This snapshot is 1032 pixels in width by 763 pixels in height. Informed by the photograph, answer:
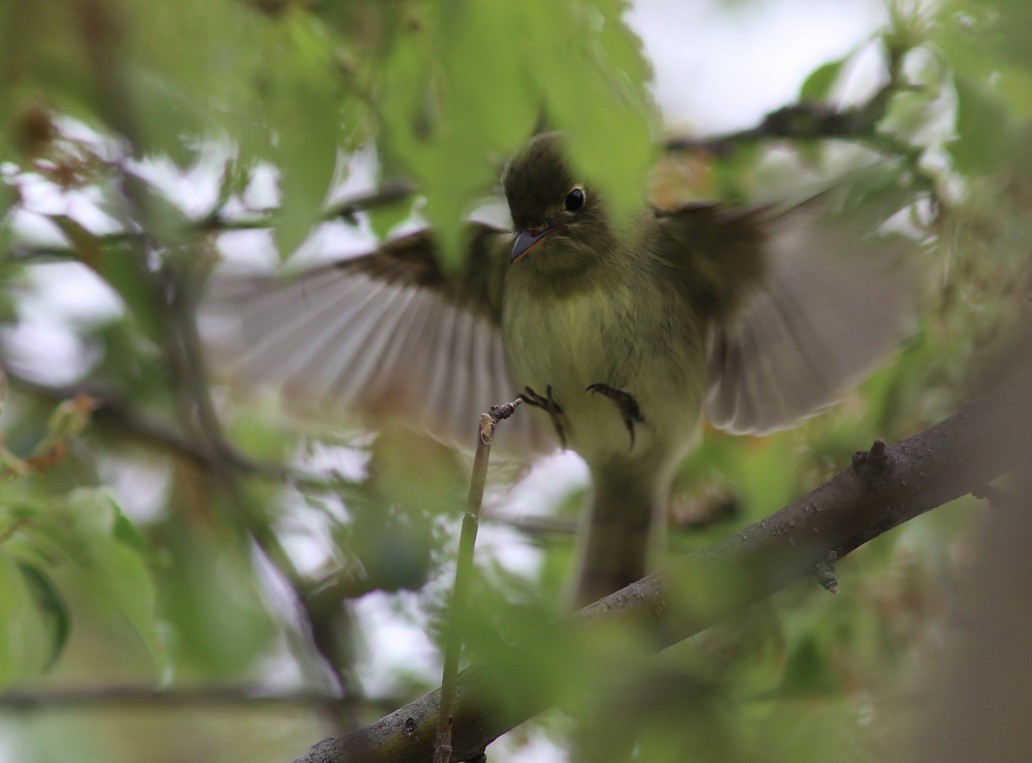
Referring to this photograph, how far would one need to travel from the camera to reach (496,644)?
4.62ft

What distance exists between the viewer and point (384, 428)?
13.6 ft

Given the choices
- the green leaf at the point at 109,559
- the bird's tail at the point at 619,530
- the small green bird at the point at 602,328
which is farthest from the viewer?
the bird's tail at the point at 619,530

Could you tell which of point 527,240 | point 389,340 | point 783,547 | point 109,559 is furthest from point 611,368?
point 109,559

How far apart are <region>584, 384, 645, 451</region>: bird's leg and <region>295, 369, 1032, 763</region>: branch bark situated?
136 cm

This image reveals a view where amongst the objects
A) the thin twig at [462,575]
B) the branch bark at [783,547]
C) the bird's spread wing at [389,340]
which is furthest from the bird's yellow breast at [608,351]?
the thin twig at [462,575]

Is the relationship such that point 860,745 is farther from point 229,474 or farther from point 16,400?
point 16,400

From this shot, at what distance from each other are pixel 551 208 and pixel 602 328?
0.42 meters

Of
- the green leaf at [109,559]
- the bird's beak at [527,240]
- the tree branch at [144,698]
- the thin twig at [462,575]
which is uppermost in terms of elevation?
the bird's beak at [527,240]

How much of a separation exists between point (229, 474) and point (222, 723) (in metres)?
3.34

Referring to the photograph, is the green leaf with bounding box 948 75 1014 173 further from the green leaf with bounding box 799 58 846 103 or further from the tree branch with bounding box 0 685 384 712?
the tree branch with bounding box 0 685 384 712

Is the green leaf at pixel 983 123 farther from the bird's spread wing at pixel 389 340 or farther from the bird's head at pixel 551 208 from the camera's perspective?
the bird's spread wing at pixel 389 340

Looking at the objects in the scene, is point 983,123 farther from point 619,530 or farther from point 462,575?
point 462,575

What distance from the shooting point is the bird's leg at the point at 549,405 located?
3.81 meters

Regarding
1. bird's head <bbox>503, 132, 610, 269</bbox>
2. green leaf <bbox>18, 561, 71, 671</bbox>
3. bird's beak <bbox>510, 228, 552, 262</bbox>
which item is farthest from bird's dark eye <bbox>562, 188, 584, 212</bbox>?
green leaf <bbox>18, 561, 71, 671</bbox>
